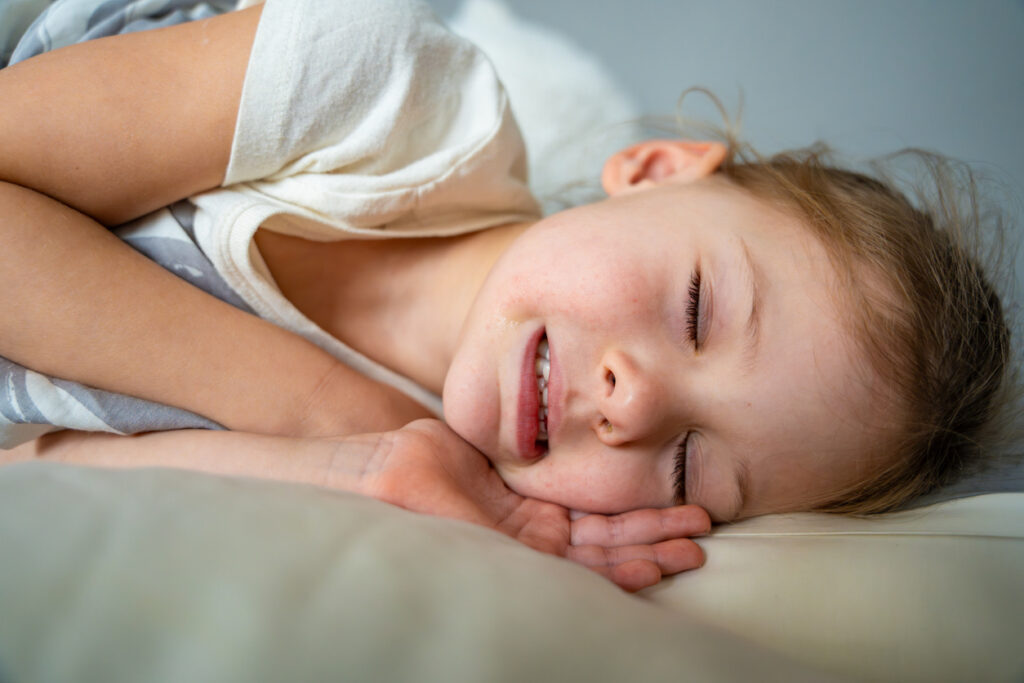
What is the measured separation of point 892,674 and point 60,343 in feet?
2.95

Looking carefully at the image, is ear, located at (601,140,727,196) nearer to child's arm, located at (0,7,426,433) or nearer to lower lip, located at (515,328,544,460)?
lower lip, located at (515,328,544,460)

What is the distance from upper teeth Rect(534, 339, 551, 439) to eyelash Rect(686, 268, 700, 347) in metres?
0.17

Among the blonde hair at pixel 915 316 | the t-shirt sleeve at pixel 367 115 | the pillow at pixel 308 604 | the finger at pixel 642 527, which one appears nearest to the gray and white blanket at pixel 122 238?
the t-shirt sleeve at pixel 367 115

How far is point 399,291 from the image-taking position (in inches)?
40.5

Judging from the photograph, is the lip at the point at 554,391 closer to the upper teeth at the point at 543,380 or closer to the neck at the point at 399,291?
the upper teeth at the point at 543,380

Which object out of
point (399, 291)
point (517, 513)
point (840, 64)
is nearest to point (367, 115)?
point (399, 291)

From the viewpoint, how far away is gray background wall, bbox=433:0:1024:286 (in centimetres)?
122

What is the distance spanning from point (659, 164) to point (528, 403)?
514 millimetres

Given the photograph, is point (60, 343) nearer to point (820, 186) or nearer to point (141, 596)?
point (141, 596)

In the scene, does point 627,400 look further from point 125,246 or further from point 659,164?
point 125,246

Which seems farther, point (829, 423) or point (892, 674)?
point (829, 423)

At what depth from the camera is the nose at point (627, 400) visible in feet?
2.20

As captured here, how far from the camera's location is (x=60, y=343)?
2.41ft

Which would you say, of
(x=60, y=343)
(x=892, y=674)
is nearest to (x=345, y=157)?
(x=60, y=343)
